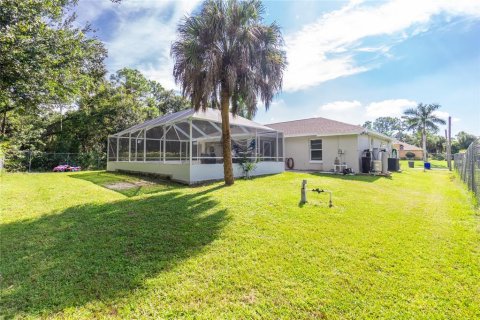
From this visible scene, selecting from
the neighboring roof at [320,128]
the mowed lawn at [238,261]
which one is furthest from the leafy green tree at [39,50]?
the neighboring roof at [320,128]

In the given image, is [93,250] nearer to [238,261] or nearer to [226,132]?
[238,261]

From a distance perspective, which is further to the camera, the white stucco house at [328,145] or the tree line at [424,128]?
the tree line at [424,128]

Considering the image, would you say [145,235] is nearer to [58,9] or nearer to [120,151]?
[58,9]

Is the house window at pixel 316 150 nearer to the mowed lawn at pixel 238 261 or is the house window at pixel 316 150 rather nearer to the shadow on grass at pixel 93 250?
the mowed lawn at pixel 238 261

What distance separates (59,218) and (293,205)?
19.2 feet

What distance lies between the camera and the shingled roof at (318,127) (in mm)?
15525

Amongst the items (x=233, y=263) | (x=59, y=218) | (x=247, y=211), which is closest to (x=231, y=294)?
(x=233, y=263)

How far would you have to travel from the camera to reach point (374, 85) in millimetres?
15875

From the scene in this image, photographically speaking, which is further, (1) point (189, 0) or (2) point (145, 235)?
(1) point (189, 0)

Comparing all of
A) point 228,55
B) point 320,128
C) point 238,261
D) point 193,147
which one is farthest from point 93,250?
point 320,128

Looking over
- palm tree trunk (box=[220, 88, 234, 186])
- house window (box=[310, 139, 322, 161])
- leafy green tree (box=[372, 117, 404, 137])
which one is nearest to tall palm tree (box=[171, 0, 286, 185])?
palm tree trunk (box=[220, 88, 234, 186])

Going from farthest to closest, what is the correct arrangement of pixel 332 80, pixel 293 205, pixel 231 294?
pixel 332 80 < pixel 293 205 < pixel 231 294

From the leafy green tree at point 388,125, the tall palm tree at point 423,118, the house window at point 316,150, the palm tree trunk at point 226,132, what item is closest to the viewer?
the palm tree trunk at point 226,132

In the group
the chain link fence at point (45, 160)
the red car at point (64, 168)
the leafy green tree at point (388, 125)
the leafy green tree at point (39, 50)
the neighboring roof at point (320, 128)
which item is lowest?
the red car at point (64, 168)
